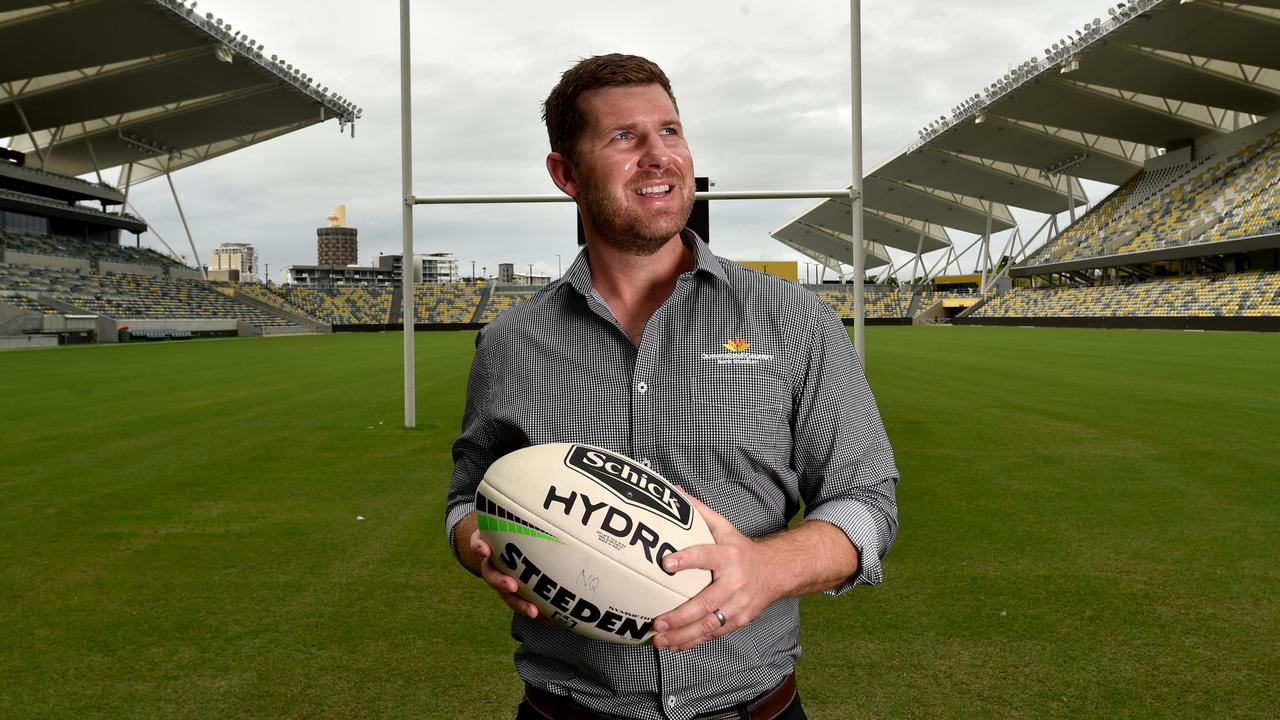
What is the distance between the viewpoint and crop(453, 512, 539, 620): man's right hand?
1649 mm

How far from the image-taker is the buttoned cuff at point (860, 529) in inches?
65.3

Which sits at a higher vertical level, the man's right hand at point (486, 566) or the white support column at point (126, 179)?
the white support column at point (126, 179)

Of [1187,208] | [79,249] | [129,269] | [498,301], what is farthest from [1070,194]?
[79,249]

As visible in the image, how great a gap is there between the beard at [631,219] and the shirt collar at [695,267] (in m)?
0.07

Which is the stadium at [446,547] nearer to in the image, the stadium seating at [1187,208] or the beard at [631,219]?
the beard at [631,219]

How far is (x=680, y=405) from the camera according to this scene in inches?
67.8

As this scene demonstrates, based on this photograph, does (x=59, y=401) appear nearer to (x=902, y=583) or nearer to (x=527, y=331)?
(x=902, y=583)

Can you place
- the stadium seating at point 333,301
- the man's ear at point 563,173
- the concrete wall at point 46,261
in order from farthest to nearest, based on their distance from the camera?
the stadium seating at point 333,301, the concrete wall at point 46,261, the man's ear at point 563,173

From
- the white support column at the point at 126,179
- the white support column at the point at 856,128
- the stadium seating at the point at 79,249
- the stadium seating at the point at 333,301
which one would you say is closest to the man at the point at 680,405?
the white support column at the point at 856,128

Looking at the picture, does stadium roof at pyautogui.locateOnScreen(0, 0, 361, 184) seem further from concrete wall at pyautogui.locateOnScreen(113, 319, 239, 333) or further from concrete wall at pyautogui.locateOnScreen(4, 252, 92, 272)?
concrete wall at pyautogui.locateOnScreen(113, 319, 239, 333)

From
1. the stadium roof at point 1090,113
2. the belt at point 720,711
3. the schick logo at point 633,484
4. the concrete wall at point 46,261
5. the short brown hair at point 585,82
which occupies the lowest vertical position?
the belt at point 720,711

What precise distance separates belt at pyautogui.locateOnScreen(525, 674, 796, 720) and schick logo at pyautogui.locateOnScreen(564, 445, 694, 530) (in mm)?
397

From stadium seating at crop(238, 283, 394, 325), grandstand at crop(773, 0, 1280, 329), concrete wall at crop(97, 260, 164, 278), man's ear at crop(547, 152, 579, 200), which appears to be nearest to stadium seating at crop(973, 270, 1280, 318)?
grandstand at crop(773, 0, 1280, 329)

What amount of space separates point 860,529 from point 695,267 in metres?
0.61
